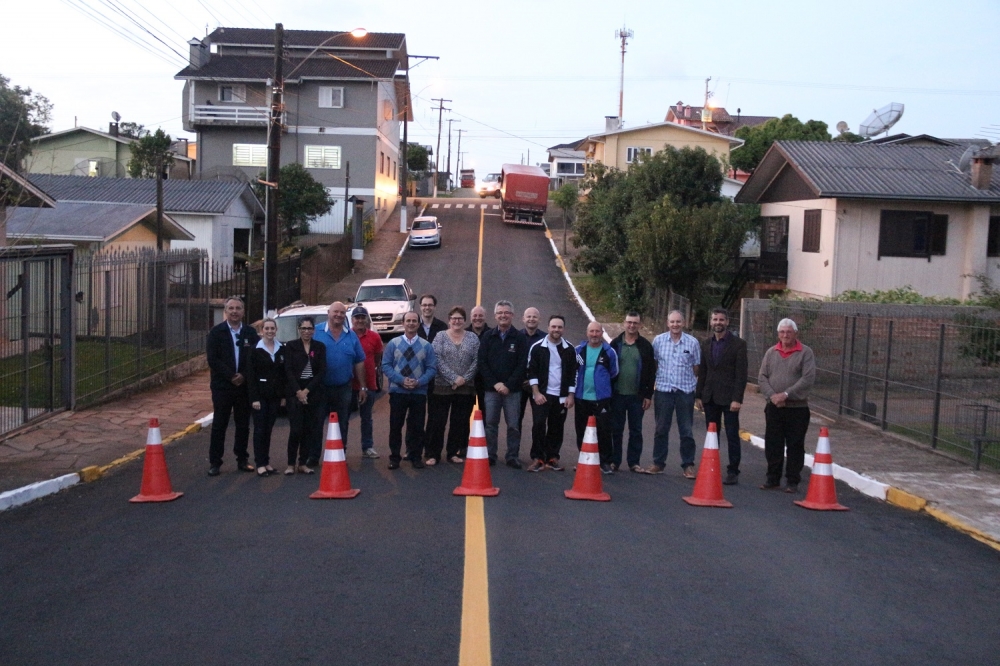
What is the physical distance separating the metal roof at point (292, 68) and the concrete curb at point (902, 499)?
153 ft

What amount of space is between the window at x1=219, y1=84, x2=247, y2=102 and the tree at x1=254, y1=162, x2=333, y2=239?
9.56 m

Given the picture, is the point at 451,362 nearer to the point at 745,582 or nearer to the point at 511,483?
the point at 511,483

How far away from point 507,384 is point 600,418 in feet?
3.50

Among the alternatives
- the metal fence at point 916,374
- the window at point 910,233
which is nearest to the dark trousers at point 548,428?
the metal fence at point 916,374

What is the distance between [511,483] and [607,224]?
92.7ft

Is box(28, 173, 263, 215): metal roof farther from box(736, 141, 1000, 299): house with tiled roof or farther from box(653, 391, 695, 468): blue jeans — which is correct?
box(653, 391, 695, 468): blue jeans

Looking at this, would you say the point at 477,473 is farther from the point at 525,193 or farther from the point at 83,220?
the point at 525,193

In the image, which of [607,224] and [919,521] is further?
[607,224]

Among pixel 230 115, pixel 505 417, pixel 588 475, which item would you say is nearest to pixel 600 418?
pixel 505 417

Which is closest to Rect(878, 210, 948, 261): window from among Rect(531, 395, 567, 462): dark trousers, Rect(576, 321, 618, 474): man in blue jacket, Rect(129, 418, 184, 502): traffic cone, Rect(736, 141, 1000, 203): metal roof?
Rect(736, 141, 1000, 203): metal roof

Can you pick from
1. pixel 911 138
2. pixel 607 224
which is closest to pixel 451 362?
pixel 607 224

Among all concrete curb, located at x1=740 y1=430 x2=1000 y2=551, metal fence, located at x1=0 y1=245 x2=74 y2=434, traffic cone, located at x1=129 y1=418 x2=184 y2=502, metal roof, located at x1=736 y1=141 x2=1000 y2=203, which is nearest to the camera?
concrete curb, located at x1=740 y1=430 x2=1000 y2=551

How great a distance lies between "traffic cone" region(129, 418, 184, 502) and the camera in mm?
8898

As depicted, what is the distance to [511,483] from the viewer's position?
9.75 meters
